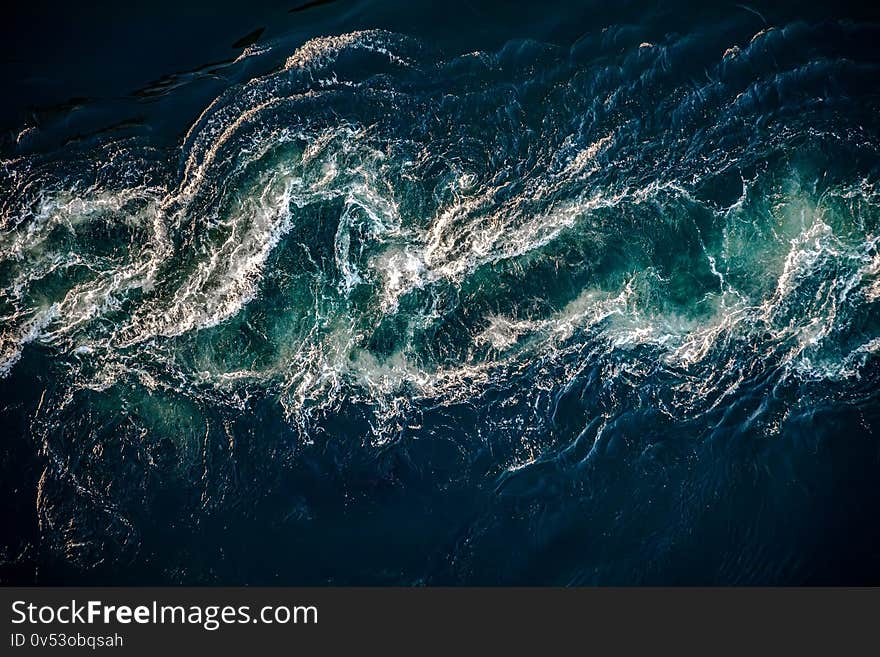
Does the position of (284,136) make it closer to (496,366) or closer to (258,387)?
(258,387)

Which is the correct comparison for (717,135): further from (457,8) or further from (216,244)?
(216,244)

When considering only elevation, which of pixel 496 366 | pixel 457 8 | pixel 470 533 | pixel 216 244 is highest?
pixel 457 8

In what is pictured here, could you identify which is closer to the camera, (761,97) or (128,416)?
(761,97)

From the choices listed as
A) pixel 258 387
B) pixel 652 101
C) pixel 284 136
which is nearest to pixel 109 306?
pixel 258 387

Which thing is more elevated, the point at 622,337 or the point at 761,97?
the point at 761,97

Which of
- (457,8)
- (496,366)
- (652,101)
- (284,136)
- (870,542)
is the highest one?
(457,8)

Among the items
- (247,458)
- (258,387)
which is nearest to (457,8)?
(258,387)
